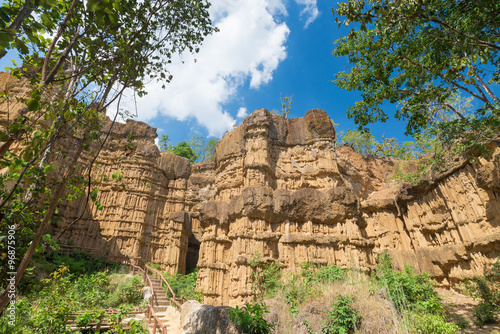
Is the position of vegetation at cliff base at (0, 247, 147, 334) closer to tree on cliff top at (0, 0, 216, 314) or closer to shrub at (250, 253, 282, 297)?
tree on cliff top at (0, 0, 216, 314)

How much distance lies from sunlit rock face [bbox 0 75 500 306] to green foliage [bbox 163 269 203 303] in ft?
4.16

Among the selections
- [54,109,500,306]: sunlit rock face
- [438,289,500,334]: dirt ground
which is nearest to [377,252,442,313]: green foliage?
[438,289,500,334]: dirt ground

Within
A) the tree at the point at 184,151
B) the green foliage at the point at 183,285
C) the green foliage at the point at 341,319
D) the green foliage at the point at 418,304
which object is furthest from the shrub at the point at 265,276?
the tree at the point at 184,151

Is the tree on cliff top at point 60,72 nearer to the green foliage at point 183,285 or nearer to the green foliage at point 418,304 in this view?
the green foliage at point 418,304

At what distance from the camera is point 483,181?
545 inches

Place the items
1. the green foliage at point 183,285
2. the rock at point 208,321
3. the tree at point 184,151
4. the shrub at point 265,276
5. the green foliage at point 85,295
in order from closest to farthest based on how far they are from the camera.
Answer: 1. the rock at point 208,321
2. the green foliage at point 85,295
3. the shrub at point 265,276
4. the green foliage at point 183,285
5. the tree at point 184,151

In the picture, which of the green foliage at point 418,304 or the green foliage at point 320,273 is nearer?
the green foliage at point 418,304

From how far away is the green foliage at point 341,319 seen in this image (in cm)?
857

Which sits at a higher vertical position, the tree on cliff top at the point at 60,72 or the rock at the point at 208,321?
the tree on cliff top at the point at 60,72

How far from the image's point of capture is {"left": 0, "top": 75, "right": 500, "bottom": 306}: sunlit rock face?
1519 centimetres

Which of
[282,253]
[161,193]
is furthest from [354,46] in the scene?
[161,193]

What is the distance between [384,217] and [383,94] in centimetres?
1587

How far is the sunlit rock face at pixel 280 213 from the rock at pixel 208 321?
5.92m

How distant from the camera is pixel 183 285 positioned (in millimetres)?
20094
